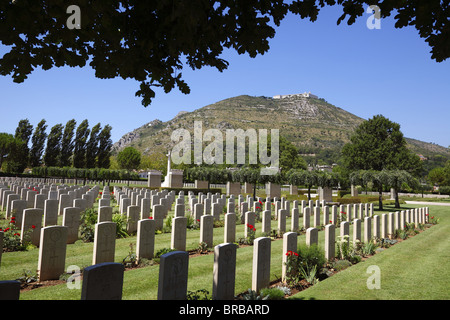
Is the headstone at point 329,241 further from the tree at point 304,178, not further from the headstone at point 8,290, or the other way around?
the tree at point 304,178

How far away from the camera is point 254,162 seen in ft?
205

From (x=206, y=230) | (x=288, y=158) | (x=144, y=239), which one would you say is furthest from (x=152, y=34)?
(x=288, y=158)

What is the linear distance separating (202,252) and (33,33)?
6728 millimetres

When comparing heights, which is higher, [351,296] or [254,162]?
[254,162]

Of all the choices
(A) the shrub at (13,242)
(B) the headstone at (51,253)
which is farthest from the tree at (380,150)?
(B) the headstone at (51,253)

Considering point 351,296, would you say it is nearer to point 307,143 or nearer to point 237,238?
point 237,238

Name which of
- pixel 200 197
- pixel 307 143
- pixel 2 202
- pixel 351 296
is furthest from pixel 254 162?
pixel 307 143

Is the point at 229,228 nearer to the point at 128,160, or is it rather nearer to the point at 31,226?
the point at 31,226

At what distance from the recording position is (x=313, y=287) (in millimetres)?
5703

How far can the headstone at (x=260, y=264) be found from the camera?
5219mm

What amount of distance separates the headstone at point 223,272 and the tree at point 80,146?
209 ft

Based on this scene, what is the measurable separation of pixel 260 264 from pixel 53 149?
2517 inches

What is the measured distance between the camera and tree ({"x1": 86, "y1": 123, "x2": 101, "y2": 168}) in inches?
2433

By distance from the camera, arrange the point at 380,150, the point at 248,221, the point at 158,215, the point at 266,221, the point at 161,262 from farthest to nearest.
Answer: the point at 380,150
the point at 266,221
the point at 158,215
the point at 248,221
the point at 161,262
